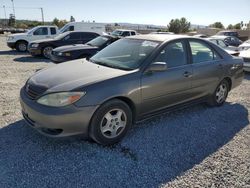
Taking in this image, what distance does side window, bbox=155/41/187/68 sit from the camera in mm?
3939

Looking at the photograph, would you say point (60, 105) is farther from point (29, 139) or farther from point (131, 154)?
point (131, 154)

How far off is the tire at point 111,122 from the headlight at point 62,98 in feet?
1.11

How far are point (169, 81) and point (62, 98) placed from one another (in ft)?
5.76

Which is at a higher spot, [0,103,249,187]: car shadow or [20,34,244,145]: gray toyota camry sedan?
[20,34,244,145]: gray toyota camry sedan

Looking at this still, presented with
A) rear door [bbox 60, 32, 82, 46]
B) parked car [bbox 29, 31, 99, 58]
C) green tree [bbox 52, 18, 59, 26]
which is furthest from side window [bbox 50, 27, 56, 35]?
green tree [bbox 52, 18, 59, 26]

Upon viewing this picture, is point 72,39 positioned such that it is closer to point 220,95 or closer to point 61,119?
point 220,95

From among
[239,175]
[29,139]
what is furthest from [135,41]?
[239,175]

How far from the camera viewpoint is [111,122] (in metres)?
3.42

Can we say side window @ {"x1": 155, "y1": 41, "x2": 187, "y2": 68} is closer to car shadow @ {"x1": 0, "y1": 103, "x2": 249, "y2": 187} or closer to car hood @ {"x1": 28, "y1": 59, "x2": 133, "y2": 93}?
car hood @ {"x1": 28, "y1": 59, "x2": 133, "y2": 93}

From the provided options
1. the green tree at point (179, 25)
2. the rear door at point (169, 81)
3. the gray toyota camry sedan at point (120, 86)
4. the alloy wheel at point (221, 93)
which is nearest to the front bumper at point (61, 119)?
the gray toyota camry sedan at point (120, 86)

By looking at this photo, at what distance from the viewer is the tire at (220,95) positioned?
5.02m

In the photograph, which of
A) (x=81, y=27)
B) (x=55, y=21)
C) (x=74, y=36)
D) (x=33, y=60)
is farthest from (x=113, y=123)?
(x=55, y=21)

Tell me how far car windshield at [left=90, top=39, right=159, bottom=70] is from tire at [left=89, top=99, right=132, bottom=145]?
660mm

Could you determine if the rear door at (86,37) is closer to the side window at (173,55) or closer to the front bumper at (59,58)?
the front bumper at (59,58)
